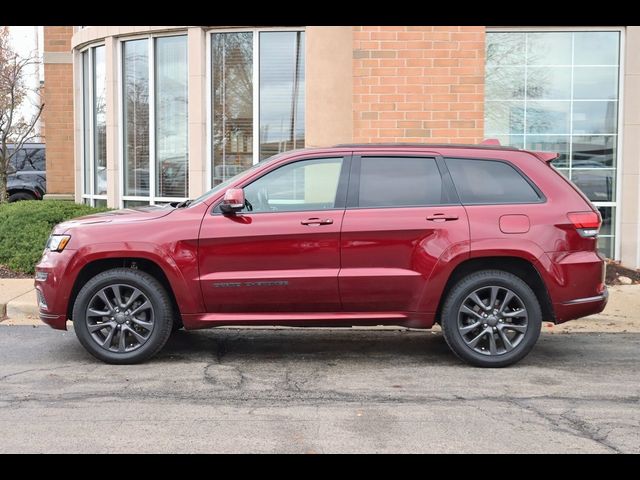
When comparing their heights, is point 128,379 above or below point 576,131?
below

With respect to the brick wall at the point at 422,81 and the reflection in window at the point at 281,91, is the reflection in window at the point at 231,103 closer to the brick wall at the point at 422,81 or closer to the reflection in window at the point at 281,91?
the reflection in window at the point at 281,91

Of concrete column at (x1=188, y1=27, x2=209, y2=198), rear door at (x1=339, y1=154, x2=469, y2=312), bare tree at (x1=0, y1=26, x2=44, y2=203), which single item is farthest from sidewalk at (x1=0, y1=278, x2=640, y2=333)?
bare tree at (x1=0, y1=26, x2=44, y2=203)

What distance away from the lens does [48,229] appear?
10.8m

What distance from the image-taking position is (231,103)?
38.4 ft

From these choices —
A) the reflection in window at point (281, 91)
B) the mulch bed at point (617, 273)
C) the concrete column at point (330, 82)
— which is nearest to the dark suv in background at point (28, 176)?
the reflection in window at point (281, 91)

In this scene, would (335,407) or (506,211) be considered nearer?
(335,407)

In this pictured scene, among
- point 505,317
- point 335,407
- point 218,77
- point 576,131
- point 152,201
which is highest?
point 218,77

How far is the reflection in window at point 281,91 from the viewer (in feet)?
37.6

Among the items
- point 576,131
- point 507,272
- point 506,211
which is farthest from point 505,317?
point 576,131

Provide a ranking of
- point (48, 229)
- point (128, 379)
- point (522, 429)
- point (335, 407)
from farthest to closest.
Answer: point (48, 229) < point (128, 379) < point (335, 407) < point (522, 429)

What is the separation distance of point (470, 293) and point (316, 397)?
1623 mm

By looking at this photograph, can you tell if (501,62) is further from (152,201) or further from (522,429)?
(522,429)

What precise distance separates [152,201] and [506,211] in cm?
763

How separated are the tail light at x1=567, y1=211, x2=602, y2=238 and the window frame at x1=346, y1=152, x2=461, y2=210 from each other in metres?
0.96
